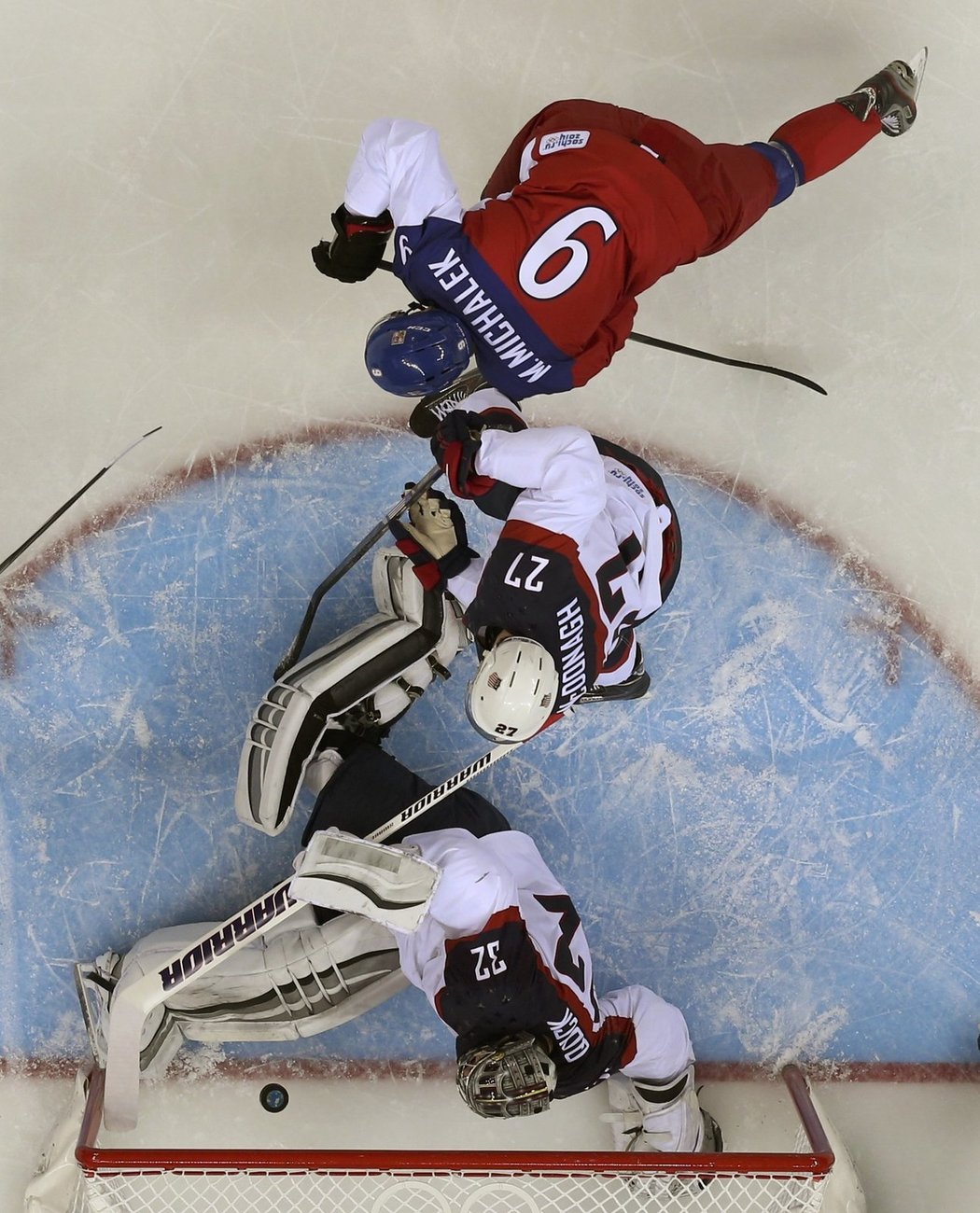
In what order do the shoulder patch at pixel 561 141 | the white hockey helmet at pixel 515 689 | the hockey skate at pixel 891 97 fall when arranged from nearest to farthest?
the white hockey helmet at pixel 515 689, the shoulder patch at pixel 561 141, the hockey skate at pixel 891 97

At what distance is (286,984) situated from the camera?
2768mm

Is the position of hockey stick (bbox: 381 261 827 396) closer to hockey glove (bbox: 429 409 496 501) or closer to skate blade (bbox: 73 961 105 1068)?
hockey glove (bbox: 429 409 496 501)

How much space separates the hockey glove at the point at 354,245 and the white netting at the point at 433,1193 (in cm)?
237

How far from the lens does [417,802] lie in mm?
2506

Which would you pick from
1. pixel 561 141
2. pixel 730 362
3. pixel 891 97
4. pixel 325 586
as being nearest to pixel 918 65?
pixel 891 97

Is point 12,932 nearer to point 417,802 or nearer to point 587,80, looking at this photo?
point 417,802

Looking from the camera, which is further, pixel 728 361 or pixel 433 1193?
pixel 728 361

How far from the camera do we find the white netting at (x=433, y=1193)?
268 cm

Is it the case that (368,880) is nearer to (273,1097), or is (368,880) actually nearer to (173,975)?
(173,975)

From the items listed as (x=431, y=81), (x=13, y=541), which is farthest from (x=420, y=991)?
(x=431, y=81)

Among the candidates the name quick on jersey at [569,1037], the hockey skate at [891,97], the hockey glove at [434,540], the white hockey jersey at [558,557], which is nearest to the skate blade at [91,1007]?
the name quick on jersey at [569,1037]

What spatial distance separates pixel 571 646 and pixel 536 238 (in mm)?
941

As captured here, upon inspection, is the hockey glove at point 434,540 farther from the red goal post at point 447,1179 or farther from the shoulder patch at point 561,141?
the red goal post at point 447,1179

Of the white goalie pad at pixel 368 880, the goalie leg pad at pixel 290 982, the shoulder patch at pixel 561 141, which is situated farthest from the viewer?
the goalie leg pad at pixel 290 982
